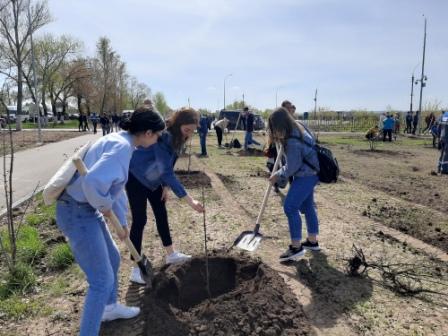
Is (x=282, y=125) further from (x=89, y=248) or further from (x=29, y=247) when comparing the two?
(x=29, y=247)

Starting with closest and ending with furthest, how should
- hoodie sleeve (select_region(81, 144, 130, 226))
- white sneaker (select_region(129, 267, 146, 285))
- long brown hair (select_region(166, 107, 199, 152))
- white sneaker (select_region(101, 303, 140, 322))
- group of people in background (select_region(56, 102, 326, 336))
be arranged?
hoodie sleeve (select_region(81, 144, 130, 226)) → group of people in background (select_region(56, 102, 326, 336)) → white sneaker (select_region(101, 303, 140, 322)) → long brown hair (select_region(166, 107, 199, 152)) → white sneaker (select_region(129, 267, 146, 285))

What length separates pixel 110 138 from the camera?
2543mm

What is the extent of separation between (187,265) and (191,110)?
5.38 feet

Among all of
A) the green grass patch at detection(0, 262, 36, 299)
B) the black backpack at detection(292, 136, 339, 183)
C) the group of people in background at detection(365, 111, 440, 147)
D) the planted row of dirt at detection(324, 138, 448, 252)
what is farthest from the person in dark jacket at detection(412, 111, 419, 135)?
the green grass patch at detection(0, 262, 36, 299)

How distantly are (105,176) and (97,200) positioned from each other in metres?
0.15

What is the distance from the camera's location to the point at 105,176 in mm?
2326

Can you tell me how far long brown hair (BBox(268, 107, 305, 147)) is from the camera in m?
4.39

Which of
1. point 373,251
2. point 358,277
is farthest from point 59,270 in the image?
point 373,251

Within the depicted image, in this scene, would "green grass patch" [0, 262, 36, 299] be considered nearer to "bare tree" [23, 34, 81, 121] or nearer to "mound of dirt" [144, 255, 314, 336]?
"mound of dirt" [144, 255, 314, 336]

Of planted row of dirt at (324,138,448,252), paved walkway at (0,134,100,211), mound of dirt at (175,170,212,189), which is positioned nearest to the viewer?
planted row of dirt at (324,138,448,252)

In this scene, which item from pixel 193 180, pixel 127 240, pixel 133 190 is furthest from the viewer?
pixel 193 180

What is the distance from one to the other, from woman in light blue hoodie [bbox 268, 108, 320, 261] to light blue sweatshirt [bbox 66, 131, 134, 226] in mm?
2148

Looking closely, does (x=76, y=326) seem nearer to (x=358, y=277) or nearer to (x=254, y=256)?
(x=254, y=256)

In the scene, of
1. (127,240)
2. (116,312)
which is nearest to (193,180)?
(116,312)
